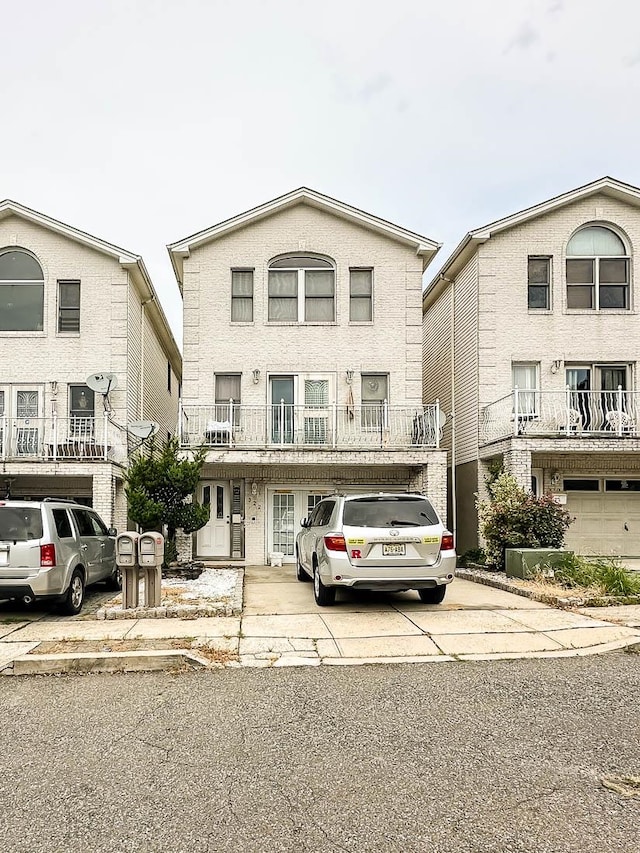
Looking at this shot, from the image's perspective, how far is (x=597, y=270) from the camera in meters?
16.9

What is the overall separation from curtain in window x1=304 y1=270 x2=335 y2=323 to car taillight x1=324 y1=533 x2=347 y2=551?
8904 mm

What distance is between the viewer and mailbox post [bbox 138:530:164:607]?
8805 millimetres

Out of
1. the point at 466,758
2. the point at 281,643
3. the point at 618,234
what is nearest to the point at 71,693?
the point at 281,643

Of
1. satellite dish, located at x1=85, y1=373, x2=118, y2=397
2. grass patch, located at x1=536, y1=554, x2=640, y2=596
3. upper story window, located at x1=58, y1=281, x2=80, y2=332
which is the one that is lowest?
grass patch, located at x1=536, y1=554, x2=640, y2=596

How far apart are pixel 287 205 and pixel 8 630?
12.2 metres

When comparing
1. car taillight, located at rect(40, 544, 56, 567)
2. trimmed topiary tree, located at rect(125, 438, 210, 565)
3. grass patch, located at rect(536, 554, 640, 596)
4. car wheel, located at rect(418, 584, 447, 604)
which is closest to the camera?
car taillight, located at rect(40, 544, 56, 567)

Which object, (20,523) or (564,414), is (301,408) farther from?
(20,523)

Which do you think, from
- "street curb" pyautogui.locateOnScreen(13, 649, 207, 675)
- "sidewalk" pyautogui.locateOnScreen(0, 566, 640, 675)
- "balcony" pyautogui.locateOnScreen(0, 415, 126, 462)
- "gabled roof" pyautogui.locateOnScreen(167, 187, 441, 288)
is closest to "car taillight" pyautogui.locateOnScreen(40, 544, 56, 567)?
"sidewalk" pyautogui.locateOnScreen(0, 566, 640, 675)

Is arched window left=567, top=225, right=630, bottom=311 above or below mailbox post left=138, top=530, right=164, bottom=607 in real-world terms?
above

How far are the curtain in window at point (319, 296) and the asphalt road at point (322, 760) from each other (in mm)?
11773

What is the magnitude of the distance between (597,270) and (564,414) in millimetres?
3875

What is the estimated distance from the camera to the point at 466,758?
13.8 feet

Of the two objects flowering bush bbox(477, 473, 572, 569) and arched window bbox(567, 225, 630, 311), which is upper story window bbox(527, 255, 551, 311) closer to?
arched window bbox(567, 225, 630, 311)

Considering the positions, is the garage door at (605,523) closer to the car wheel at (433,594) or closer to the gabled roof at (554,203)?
the gabled roof at (554,203)
